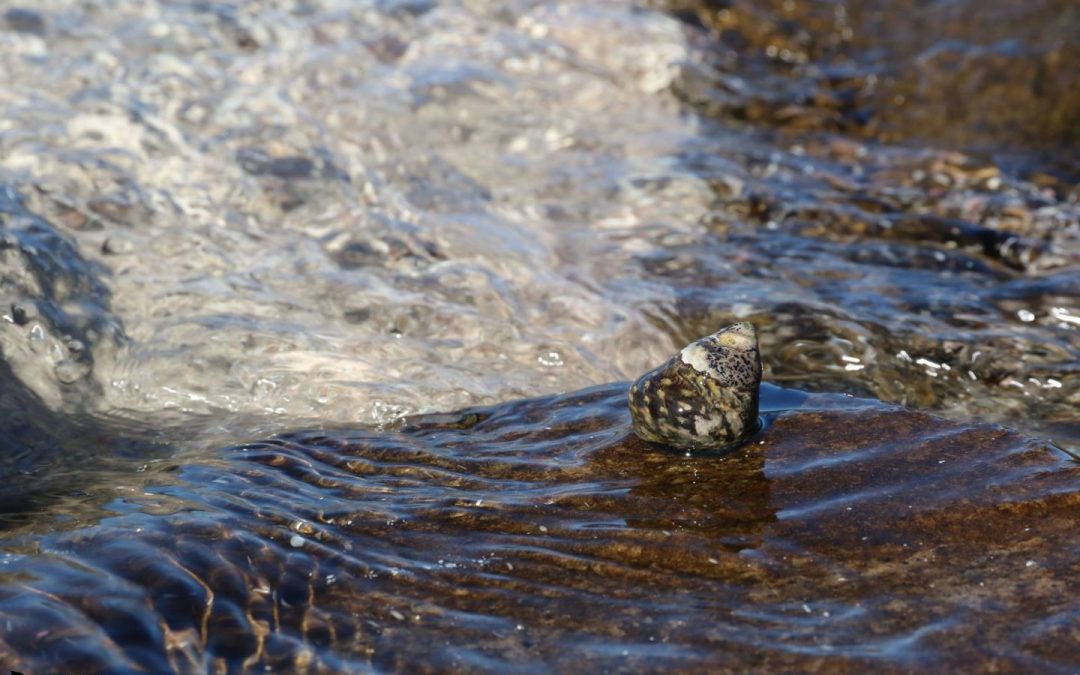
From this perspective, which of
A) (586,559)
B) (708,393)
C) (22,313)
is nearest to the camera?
(586,559)

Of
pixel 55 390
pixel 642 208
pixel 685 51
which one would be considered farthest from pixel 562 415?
pixel 685 51

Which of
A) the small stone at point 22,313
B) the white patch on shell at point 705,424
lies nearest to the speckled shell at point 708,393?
the white patch on shell at point 705,424

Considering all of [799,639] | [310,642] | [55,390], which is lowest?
[55,390]

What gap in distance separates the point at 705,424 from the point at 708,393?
0.10m

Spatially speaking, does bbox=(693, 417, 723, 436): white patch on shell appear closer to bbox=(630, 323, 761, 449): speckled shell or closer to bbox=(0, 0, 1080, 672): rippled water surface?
bbox=(630, 323, 761, 449): speckled shell

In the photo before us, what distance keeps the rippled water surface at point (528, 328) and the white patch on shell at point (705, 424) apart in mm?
111

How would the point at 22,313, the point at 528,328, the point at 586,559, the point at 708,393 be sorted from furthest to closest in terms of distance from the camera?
the point at 528,328, the point at 22,313, the point at 708,393, the point at 586,559

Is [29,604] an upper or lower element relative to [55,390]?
upper

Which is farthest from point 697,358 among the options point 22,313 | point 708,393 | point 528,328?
point 22,313

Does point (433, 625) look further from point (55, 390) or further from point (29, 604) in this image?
point (55, 390)

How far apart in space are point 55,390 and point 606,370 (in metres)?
2.15

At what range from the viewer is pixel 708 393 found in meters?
3.64

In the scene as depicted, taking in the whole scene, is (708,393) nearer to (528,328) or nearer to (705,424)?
(705,424)

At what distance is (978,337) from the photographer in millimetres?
5051
